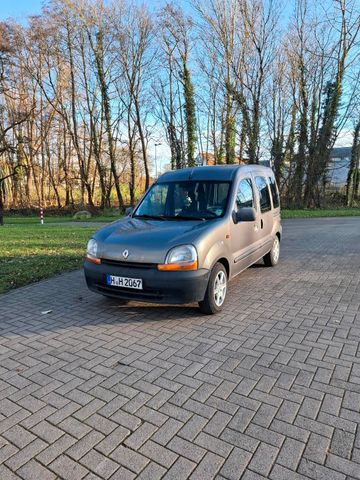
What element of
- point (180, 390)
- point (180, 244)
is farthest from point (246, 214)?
point (180, 390)

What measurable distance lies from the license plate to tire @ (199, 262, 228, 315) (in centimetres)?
89

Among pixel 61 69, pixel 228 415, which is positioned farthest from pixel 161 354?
pixel 61 69

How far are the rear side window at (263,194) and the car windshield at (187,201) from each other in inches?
52.2

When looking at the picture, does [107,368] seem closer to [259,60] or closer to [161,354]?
[161,354]

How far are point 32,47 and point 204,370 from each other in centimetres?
3434

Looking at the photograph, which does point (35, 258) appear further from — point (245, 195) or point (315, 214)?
point (315, 214)

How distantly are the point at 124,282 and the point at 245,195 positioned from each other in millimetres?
2570

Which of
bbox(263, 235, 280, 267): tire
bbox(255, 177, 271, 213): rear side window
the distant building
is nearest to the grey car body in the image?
bbox(255, 177, 271, 213): rear side window

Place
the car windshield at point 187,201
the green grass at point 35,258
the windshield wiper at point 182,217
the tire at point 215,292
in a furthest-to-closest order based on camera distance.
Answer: the green grass at point 35,258, the car windshield at point 187,201, the windshield wiper at point 182,217, the tire at point 215,292

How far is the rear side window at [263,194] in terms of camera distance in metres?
6.34

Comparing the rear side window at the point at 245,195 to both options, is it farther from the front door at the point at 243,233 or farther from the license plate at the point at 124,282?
the license plate at the point at 124,282

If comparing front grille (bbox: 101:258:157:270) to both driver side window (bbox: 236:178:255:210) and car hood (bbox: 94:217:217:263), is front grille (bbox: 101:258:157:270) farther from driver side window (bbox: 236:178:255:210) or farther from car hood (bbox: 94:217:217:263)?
driver side window (bbox: 236:178:255:210)

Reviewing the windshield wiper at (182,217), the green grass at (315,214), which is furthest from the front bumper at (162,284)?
the green grass at (315,214)

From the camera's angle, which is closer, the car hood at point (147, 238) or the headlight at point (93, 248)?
the car hood at point (147, 238)
